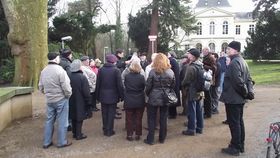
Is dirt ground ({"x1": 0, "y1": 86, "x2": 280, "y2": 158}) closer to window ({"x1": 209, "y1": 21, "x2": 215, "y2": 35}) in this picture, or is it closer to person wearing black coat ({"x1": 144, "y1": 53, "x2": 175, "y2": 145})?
person wearing black coat ({"x1": 144, "y1": 53, "x2": 175, "y2": 145})

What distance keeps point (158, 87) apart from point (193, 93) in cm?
96

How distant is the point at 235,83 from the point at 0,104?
546 cm

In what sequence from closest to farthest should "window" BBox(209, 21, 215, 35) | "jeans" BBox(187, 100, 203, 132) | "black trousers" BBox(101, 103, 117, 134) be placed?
"jeans" BBox(187, 100, 203, 132) < "black trousers" BBox(101, 103, 117, 134) < "window" BBox(209, 21, 215, 35)

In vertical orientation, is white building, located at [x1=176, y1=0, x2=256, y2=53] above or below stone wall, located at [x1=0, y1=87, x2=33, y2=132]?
above

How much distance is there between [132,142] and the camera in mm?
8852

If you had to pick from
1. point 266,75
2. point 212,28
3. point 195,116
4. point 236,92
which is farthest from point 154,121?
point 212,28

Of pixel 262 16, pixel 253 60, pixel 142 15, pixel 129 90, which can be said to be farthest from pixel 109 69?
pixel 253 60

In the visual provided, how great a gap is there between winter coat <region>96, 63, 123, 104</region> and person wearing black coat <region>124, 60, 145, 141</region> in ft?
0.93

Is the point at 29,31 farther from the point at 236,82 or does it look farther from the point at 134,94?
the point at 236,82

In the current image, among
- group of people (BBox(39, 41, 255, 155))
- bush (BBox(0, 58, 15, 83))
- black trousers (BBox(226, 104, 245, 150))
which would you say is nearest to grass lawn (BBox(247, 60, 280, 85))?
bush (BBox(0, 58, 15, 83))

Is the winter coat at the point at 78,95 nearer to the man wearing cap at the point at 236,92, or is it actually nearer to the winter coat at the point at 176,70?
the winter coat at the point at 176,70

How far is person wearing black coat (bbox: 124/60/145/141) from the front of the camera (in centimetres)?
892

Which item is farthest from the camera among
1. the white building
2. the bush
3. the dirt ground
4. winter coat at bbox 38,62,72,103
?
the white building

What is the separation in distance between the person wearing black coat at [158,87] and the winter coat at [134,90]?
0.37m
